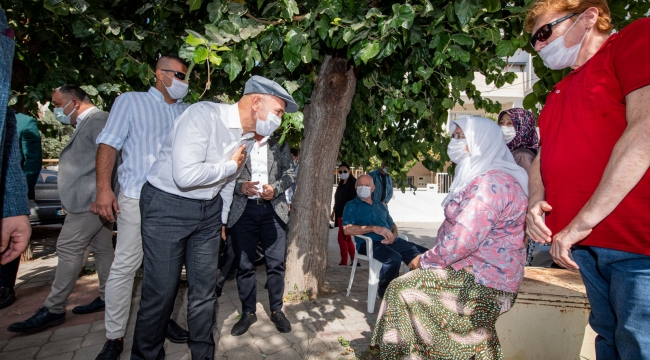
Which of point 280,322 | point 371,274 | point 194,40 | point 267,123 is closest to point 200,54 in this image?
point 194,40

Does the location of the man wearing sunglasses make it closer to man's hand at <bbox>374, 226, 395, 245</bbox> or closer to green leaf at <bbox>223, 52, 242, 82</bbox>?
green leaf at <bbox>223, 52, 242, 82</bbox>

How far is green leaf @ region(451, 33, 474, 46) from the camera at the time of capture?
3.19 meters

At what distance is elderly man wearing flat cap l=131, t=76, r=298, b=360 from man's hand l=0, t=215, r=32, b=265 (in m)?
0.83

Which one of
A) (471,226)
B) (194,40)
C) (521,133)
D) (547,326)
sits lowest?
(547,326)

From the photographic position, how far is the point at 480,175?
2369mm

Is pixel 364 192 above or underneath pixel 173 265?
above

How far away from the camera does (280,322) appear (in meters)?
3.52

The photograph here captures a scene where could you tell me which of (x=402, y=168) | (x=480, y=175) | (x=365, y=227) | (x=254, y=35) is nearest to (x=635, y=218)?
(x=480, y=175)

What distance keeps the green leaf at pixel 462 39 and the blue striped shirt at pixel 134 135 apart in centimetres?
241

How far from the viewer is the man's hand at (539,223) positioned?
1772 mm

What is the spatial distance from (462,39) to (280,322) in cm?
284

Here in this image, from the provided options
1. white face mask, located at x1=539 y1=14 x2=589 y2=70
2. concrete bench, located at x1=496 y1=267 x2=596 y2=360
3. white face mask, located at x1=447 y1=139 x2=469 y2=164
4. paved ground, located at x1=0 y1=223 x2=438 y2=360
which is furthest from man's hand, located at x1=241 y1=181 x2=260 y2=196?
white face mask, located at x1=539 y1=14 x2=589 y2=70

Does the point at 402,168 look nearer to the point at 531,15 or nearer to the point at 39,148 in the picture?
the point at 531,15

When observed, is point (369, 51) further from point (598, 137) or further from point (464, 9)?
point (598, 137)
